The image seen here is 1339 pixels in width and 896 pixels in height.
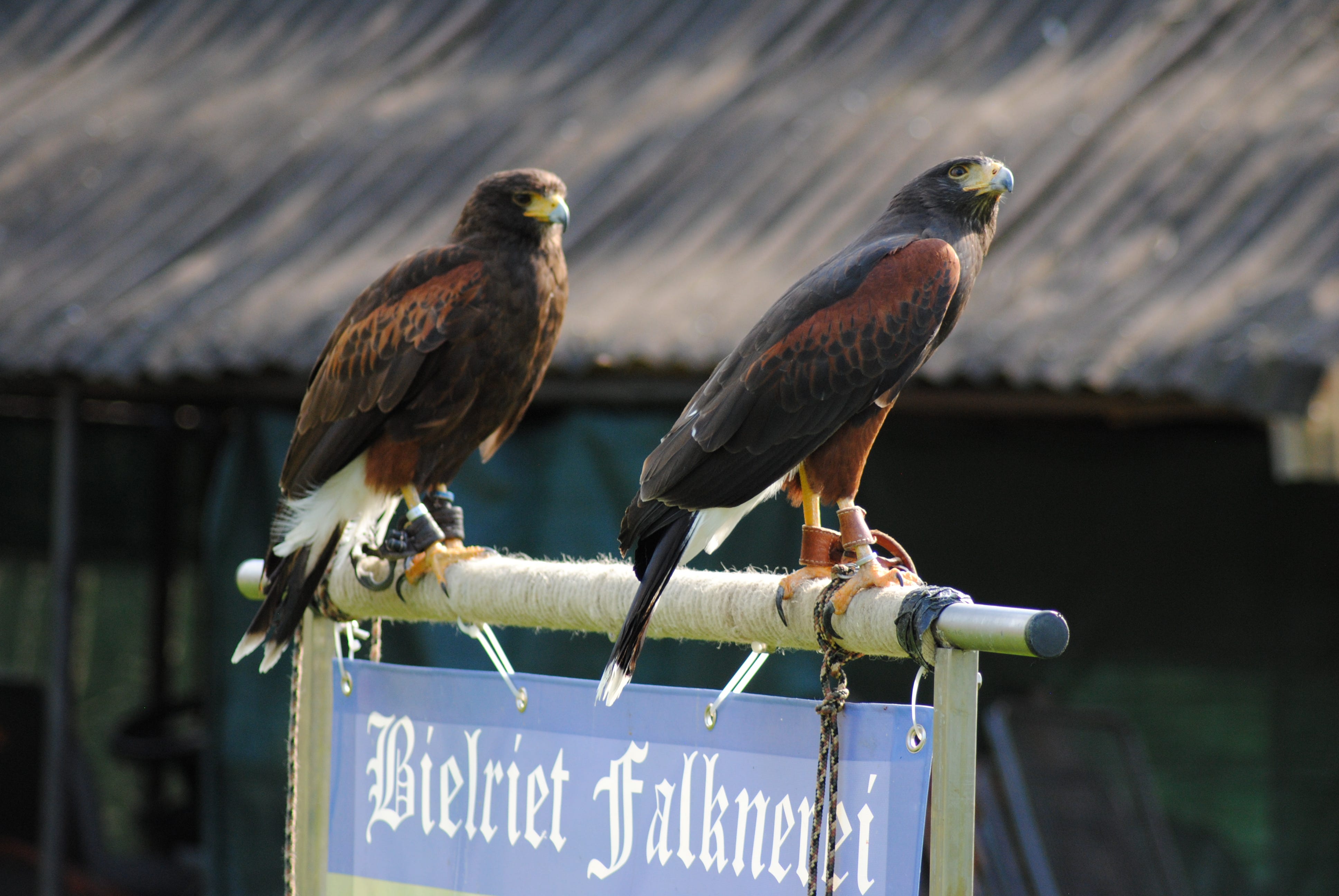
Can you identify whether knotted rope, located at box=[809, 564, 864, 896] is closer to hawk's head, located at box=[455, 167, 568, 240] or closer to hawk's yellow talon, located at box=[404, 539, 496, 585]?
hawk's yellow talon, located at box=[404, 539, 496, 585]

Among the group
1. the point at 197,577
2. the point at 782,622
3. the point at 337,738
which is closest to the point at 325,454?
the point at 337,738

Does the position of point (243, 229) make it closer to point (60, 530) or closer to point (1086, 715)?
point (60, 530)

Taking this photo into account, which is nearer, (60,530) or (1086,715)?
(1086,715)

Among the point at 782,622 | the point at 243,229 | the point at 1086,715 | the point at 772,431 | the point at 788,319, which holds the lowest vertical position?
the point at 1086,715

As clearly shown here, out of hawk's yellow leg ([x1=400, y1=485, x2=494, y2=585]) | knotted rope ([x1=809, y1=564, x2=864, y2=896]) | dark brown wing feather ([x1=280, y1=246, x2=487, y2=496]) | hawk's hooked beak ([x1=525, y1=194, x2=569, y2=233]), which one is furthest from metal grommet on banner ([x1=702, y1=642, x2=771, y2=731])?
hawk's hooked beak ([x1=525, y1=194, x2=569, y2=233])

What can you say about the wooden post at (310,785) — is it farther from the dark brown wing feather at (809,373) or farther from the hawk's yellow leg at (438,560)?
the dark brown wing feather at (809,373)

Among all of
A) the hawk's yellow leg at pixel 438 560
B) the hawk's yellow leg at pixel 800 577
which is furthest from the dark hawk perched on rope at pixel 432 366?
the hawk's yellow leg at pixel 800 577

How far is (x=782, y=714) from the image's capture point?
1657 millimetres

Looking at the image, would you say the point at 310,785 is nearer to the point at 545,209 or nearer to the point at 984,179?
the point at 545,209

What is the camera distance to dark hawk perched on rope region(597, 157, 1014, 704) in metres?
2.07

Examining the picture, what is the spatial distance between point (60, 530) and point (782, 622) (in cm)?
466

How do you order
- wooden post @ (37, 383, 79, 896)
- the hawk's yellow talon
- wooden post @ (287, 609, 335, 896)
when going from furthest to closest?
1. wooden post @ (37, 383, 79, 896)
2. the hawk's yellow talon
3. wooden post @ (287, 609, 335, 896)

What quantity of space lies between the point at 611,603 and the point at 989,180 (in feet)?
3.22

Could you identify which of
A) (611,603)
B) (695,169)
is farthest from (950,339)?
(611,603)
